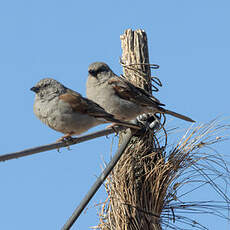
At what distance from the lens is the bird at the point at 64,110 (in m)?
4.27

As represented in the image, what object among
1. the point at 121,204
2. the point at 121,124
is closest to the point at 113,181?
the point at 121,204

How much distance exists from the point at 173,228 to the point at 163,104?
1.24 metres

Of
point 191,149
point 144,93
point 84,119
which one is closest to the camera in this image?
point 84,119

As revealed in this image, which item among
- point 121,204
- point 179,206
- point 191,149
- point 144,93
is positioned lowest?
point 121,204

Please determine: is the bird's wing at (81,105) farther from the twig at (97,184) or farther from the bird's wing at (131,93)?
the bird's wing at (131,93)

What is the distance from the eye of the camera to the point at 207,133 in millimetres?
4637

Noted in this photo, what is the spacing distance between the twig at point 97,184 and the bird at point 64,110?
0.72 feet

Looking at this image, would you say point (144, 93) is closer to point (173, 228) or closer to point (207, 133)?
point (207, 133)

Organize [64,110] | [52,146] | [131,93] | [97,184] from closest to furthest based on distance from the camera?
[52,146]
[97,184]
[64,110]
[131,93]

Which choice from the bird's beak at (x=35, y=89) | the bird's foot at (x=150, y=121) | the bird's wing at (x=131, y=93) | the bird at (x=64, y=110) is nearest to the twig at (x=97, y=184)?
the bird at (x=64, y=110)

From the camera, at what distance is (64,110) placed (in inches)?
168

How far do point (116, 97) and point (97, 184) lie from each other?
1384 mm

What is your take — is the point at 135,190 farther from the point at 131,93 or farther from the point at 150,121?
Result: the point at 131,93

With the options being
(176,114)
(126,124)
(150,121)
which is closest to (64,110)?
(126,124)
